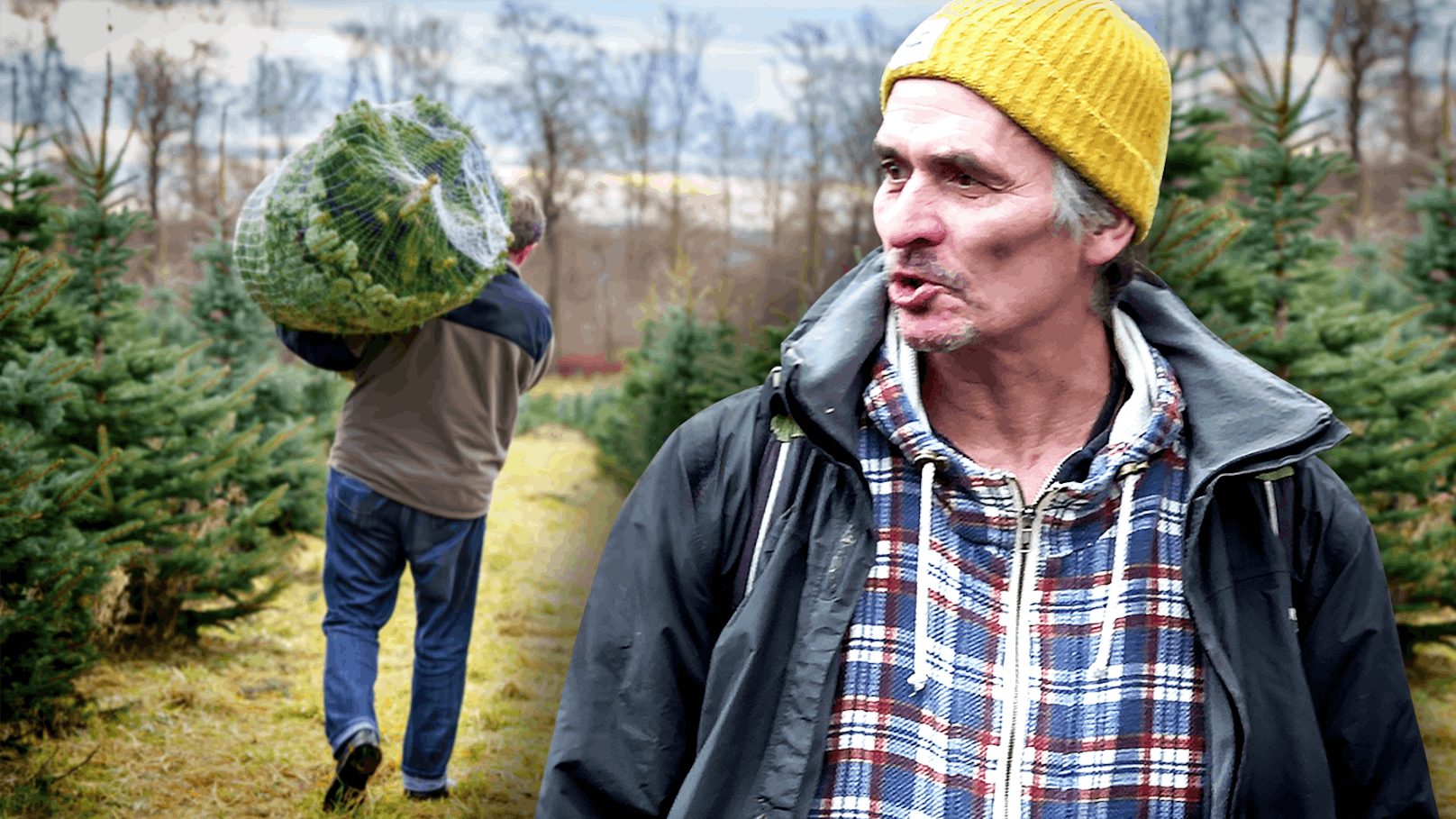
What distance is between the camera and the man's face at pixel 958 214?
67.2 inches

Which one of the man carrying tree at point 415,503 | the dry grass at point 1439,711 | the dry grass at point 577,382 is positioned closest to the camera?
the man carrying tree at point 415,503

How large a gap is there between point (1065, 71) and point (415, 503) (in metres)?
2.94

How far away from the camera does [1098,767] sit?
5.39ft

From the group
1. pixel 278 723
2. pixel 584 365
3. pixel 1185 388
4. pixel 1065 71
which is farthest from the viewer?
pixel 584 365

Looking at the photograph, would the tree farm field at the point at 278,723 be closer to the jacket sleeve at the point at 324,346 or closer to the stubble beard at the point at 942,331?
the jacket sleeve at the point at 324,346

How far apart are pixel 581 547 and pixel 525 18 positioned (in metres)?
21.0

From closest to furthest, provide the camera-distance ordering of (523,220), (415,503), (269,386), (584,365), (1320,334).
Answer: (415,503), (523,220), (1320,334), (269,386), (584,365)

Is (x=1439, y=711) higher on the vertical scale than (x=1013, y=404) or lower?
lower

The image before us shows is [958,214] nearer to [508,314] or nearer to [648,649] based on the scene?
[648,649]

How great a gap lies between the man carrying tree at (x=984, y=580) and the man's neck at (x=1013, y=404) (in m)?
0.06

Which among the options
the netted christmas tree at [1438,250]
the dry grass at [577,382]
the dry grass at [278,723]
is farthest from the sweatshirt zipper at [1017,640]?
the dry grass at [577,382]

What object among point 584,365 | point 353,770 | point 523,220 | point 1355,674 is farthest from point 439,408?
point 584,365

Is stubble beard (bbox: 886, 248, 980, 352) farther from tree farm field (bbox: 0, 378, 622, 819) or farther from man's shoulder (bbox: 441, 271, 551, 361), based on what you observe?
tree farm field (bbox: 0, 378, 622, 819)

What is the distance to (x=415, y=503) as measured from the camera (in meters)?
4.11
